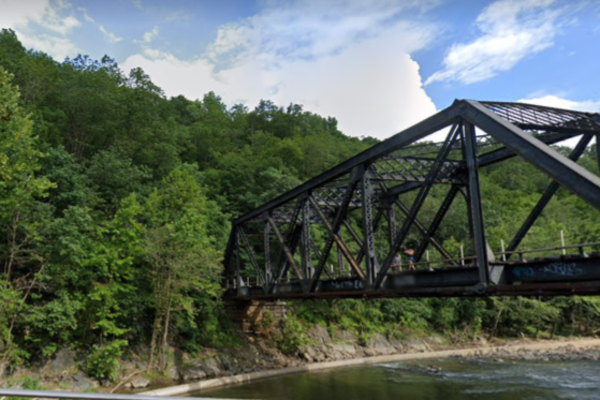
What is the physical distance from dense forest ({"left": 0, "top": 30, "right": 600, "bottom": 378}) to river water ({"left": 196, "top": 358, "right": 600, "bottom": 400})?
5.49 m

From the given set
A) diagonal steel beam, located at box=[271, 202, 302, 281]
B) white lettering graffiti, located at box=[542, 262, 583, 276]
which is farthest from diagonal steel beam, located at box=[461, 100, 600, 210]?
diagonal steel beam, located at box=[271, 202, 302, 281]

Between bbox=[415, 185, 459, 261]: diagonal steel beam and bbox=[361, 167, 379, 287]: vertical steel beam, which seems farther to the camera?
bbox=[361, 167, 379, 287]: vertical steel beam

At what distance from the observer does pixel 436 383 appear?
24.1m

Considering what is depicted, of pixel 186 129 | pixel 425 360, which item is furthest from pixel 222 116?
pixel 425 360

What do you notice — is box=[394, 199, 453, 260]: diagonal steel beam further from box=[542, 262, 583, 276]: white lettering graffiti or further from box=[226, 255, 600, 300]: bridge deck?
box=[542, 262, 583, 276]: white lettering graffiti

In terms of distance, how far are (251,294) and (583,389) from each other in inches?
713

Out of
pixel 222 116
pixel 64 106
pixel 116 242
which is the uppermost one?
pixel 222 116

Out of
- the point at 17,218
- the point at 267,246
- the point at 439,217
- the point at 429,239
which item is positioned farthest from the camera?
the point at 267,246

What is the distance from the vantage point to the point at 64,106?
41219 mm

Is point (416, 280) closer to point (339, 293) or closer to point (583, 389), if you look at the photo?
point (339, 293)

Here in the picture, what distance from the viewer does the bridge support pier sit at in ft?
105

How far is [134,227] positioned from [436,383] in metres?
17.9

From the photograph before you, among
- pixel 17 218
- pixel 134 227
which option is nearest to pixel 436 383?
pixel 134 227

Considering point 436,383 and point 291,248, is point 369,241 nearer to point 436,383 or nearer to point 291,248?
point 291,248
